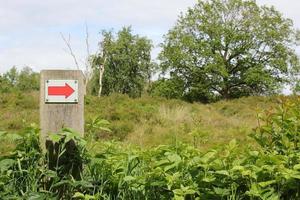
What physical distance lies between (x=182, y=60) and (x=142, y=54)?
2415 cm

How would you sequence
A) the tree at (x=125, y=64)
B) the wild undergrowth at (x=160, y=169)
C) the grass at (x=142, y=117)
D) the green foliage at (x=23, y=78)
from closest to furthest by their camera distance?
the wild undergrowth at (x=160, y=169) → the grass at (x=142, y=117) → the tree at (x=125, y=64) → the green foliage at (x=23, y=78)

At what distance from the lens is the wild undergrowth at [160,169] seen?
2660 millimetres

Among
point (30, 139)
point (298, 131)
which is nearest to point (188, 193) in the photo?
point (298, 131)

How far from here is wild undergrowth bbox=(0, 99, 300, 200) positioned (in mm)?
2660

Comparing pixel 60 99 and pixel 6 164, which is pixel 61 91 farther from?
pixel 6 164

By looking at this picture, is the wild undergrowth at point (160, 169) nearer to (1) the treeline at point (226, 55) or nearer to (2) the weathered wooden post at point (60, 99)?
(2) the weathered wooden post at point (60, 99)

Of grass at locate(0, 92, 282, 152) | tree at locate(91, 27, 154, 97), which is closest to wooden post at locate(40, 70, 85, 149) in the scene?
grass at locate(0, 92, 282, 152)

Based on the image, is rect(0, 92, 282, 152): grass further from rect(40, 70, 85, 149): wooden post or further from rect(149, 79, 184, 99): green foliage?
rect(149, 79, 184, 99): green foliage

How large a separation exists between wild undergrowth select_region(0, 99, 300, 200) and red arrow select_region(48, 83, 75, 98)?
295 mm

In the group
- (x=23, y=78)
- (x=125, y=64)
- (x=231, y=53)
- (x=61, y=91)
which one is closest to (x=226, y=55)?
(x=231, y=53)

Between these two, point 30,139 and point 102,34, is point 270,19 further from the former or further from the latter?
point 30,139

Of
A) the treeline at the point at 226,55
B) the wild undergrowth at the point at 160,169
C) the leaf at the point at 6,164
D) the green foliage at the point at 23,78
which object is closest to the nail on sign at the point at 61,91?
the wild undergrowth at the point at 160,169

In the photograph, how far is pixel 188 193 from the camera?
255cm

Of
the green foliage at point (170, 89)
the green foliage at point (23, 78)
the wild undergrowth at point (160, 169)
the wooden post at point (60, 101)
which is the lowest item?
the wild undergrowth at point (160, 169)
